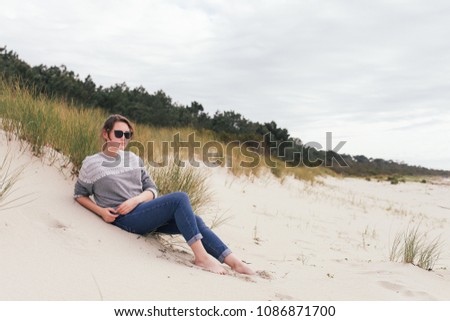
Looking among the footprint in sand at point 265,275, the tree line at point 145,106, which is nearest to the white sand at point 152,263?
the footprint in sand at point 265,275

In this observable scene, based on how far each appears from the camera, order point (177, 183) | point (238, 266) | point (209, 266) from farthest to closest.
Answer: point (177, 183), point (238, 266), point (209, 266)

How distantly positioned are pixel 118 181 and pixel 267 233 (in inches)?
103

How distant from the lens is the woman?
3.37 meters

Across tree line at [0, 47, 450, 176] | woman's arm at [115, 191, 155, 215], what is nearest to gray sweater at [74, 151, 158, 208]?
woman's arm at [115, 191, 155, 215]

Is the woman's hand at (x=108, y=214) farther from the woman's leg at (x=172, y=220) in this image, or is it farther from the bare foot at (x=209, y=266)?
the bare foot at (x=209, y=266)

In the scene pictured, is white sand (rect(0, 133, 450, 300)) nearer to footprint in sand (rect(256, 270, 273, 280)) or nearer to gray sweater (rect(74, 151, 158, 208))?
footprint in sand (rect(256, 270, 273, 280))

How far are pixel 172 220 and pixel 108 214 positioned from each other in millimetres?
493

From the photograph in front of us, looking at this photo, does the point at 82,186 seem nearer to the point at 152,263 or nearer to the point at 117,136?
the point at 117,136

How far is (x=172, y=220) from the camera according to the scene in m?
3.56

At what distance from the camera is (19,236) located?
2.81 metres

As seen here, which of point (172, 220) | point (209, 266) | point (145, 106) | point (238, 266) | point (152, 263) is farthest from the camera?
point (145, 106)

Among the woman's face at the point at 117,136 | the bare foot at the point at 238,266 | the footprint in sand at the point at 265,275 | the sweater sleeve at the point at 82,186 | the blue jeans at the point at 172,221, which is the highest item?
the woman's face at the point at 117,136

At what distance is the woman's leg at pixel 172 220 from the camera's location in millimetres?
3340

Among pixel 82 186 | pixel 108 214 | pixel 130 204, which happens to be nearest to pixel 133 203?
pixel 130 204
